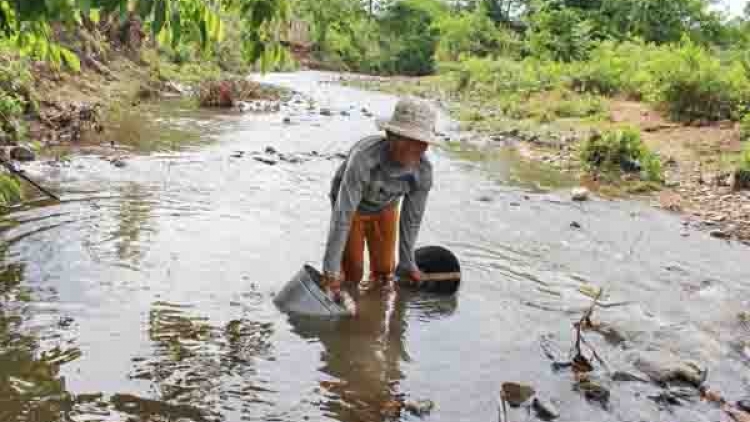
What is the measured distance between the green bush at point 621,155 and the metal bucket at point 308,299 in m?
6.36

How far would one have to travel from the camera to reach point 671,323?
4.46 metres

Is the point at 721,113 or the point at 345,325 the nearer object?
the point at 345,325

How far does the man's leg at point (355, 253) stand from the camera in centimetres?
438

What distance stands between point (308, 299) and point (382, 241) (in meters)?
0.80

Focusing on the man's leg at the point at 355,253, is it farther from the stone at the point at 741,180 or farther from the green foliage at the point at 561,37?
the green foliage at the point at 561,37

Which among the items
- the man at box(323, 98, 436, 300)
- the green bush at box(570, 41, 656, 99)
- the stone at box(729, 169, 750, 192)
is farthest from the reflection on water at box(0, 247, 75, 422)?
the green bush at box(570, 41, 656, 99)

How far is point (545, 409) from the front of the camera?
3223mm

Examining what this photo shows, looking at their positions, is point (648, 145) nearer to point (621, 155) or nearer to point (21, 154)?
point (621, 155)

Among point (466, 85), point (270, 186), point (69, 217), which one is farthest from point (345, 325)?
point (466, 85)

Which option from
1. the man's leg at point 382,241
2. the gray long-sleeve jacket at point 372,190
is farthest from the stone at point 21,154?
the man's leg at point 382,241

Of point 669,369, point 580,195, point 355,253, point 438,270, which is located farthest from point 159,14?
point 580,195

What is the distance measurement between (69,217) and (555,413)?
4.39m

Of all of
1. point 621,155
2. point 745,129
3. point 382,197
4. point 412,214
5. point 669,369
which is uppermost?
point 745,129

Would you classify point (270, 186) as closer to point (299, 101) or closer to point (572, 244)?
point (572, 244)
